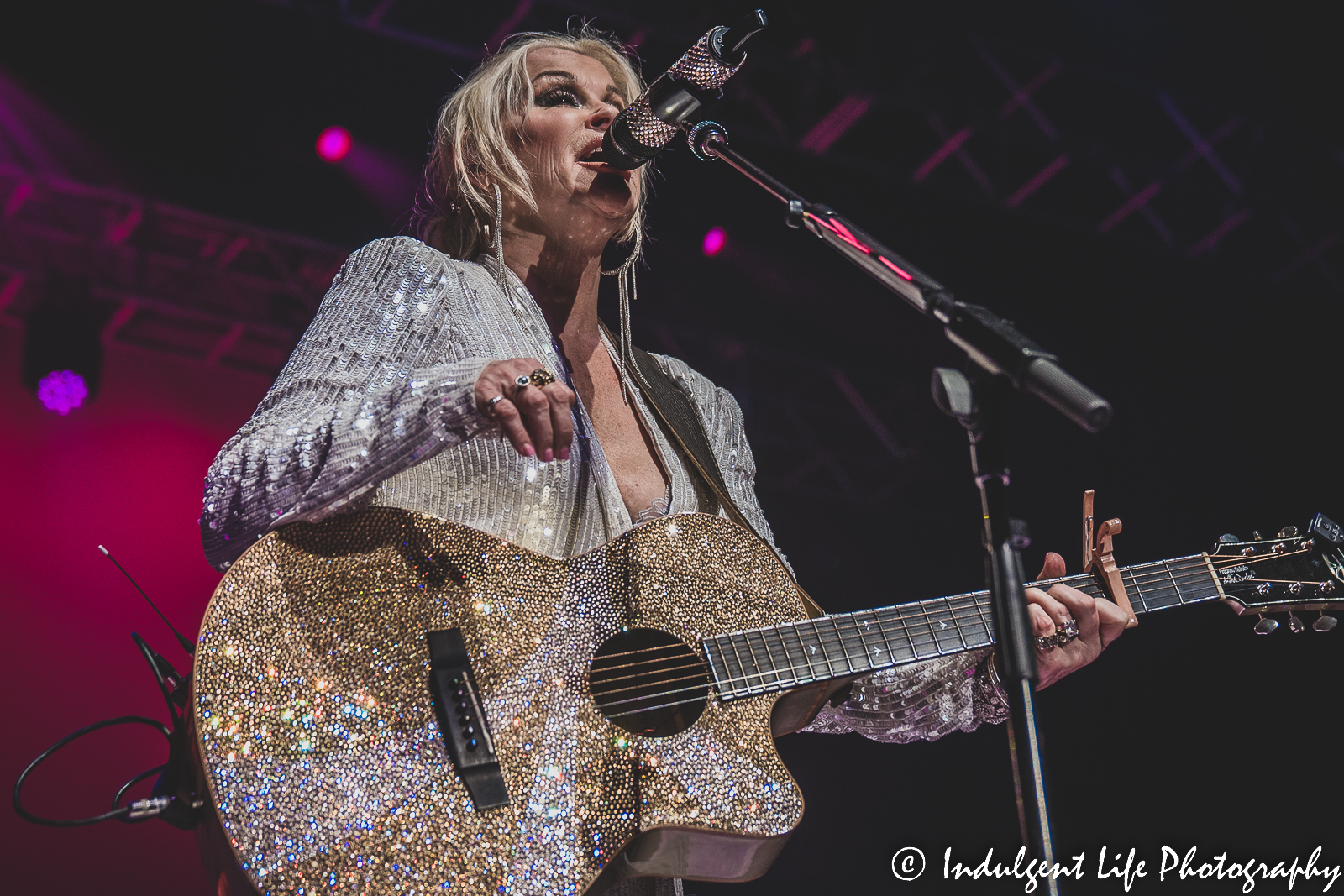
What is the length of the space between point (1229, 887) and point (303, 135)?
6.02 meters

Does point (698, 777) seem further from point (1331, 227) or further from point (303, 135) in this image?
point (1331, 227)

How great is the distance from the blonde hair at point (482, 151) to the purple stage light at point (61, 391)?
8.14 feet

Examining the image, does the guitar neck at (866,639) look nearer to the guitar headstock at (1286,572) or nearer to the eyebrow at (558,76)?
the guitar headstock at (1286,572)

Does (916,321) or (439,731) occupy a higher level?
(916,321)

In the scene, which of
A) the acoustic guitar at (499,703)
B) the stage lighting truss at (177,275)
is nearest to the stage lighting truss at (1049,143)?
the stage lighting truss at (177,275)

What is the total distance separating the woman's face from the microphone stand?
47.0 inches

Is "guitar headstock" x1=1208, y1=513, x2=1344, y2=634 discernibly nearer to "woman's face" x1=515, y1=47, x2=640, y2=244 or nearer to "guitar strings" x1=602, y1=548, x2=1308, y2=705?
"guitar strings" x1=602, y1=548, x2=1308, y2=705

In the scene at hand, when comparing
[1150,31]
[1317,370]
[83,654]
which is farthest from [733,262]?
[83,654]

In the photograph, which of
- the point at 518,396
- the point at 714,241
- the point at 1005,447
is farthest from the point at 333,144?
the point at 1005,447

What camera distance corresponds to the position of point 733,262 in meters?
6.05

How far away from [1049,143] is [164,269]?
4.92 m

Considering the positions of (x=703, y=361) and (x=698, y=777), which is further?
(x=703, y=361)

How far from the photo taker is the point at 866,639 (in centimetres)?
206

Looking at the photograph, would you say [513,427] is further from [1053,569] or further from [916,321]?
[916,321]
